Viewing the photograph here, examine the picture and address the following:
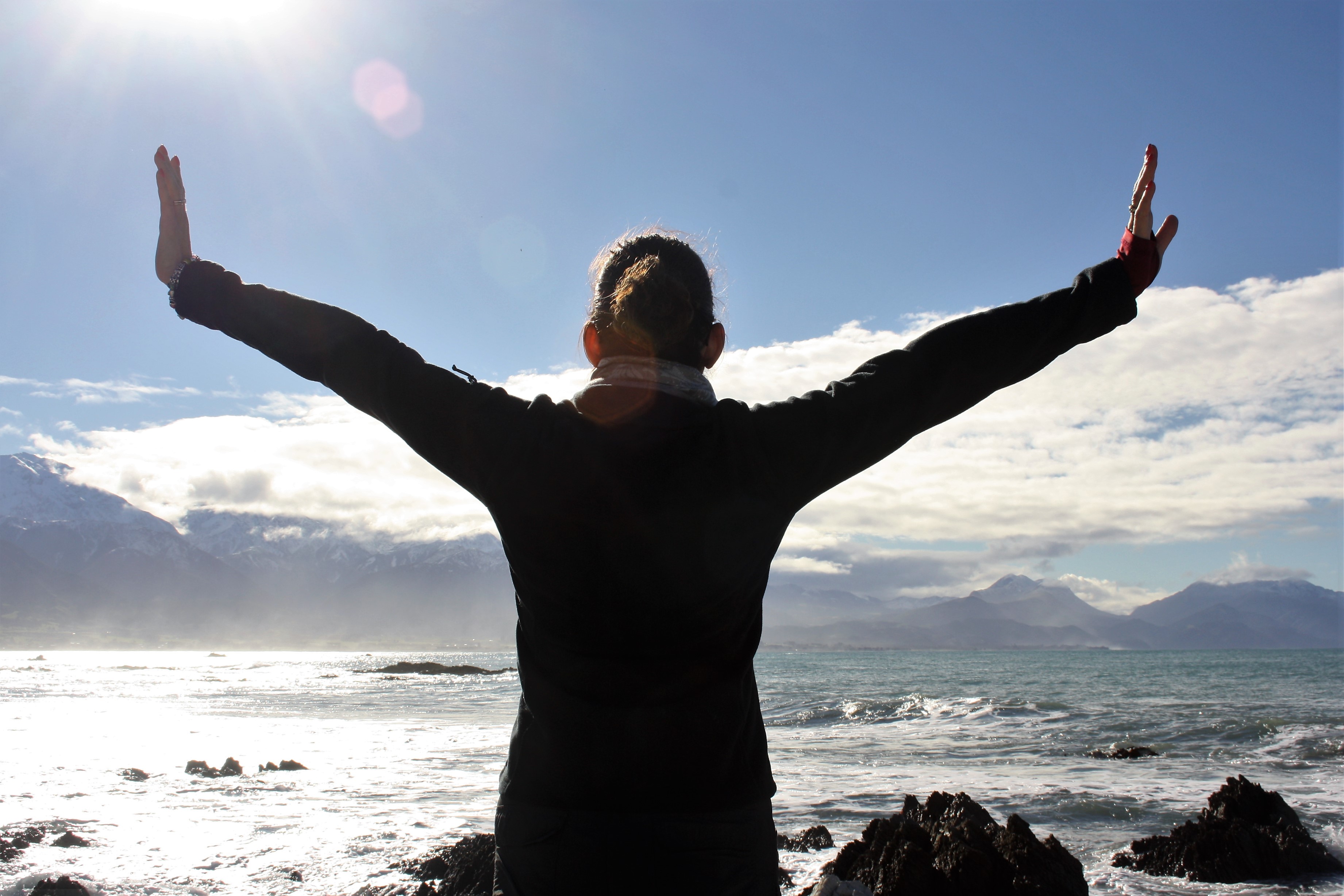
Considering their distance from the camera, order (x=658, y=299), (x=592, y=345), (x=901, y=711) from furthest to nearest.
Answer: (x=901, y=711)
(x=592, y=345)
(x=658, y=299)

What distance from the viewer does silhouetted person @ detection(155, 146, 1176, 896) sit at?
4.02ft

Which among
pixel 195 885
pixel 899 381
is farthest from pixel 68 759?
pixel 899 381

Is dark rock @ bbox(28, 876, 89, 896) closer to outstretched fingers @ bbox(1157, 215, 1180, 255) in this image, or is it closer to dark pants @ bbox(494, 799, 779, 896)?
dark pants @ bbox(494, 799, 779, 896)

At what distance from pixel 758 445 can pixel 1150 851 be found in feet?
29.2

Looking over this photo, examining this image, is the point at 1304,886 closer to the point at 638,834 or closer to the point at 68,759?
the point at 638,834

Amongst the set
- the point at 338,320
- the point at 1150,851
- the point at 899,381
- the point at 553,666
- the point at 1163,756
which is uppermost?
the point at 338,320

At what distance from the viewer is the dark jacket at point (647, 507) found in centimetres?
122

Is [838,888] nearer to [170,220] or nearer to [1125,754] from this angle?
[170,220]

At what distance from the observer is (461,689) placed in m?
45.5

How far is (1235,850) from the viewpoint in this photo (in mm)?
7516

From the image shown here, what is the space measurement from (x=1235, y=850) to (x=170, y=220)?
9.72m

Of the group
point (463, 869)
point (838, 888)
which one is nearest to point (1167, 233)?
point (838, 888)

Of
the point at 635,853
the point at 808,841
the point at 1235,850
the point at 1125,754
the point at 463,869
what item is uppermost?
the point at 635,853

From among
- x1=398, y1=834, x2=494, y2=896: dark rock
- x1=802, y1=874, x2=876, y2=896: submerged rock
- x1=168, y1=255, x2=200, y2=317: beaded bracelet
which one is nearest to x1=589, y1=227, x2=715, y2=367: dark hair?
x1=168, y1=255, x2=200, y2=317: beaded bracelet
